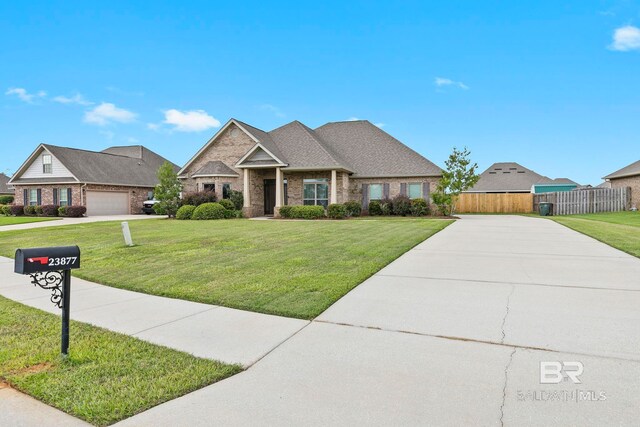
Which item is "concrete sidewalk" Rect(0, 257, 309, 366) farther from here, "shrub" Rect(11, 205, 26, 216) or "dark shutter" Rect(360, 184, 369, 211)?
"shrub" Rect(11, 205, 26, 216)

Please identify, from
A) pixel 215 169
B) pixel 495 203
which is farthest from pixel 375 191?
pixel 495 203

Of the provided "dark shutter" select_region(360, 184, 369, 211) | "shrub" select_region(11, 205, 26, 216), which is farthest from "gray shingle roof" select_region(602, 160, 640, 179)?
"shrub" select_region(11, 205, 26, 216)

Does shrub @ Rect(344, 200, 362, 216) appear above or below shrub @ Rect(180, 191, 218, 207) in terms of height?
below

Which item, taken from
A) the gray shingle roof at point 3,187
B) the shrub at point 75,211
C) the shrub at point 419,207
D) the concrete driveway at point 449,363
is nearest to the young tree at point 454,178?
the shrub at point 419,207

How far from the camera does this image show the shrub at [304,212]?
2410cm

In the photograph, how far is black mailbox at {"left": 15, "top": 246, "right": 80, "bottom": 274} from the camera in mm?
3047

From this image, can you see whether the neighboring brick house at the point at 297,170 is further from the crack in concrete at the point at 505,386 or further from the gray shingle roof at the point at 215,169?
the crack in concrete at the point at 505,386

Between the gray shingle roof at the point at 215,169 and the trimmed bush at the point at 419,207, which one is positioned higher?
the gray shingle roof at the point at 215,169

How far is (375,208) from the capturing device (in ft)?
89.2

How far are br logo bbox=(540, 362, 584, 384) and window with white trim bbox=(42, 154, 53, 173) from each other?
129ft

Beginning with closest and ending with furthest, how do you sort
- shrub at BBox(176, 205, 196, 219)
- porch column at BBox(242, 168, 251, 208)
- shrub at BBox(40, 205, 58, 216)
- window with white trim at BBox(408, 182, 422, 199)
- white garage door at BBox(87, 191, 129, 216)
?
shrub at BBox(176, 205, 196, 219), porch column at BBox(242, 168, 251, 208), window with white trim at BBox(408, 182, 422, 199), shrub at BBox(40, 205, 58, 216), white garage door at BBox(87, 191, 129, 216)

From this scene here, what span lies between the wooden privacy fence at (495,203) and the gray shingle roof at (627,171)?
7143mm

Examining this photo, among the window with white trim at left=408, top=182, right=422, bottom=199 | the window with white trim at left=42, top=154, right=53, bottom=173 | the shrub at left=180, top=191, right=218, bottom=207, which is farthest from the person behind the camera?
the window with white trim at left=42, top=154, right=53, bottom=173

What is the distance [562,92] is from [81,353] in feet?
85.1
